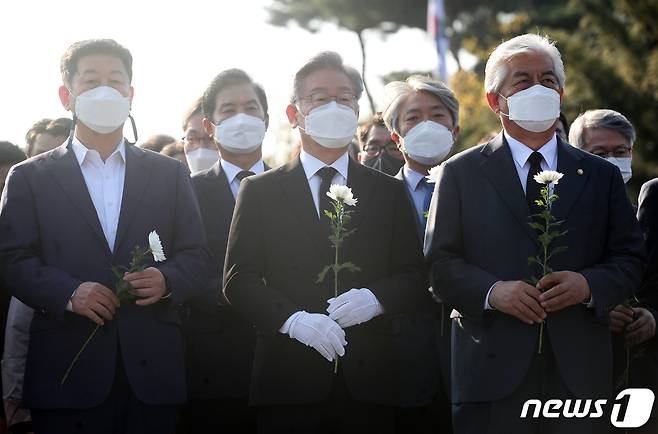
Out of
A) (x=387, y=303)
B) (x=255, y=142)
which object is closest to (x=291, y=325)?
(x=387, y=303)

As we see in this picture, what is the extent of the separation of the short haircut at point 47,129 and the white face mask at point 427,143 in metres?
2.41

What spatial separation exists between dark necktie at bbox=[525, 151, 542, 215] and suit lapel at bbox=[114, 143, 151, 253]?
1.94 meters

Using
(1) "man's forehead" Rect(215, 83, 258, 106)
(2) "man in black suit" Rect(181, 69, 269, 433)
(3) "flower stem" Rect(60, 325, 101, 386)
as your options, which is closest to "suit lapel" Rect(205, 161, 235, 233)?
(2) "man in black suit" Rect(181, 69, 269, 433)

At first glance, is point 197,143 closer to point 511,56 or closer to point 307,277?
point 307,277

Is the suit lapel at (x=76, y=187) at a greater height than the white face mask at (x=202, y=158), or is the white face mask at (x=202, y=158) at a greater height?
the suit lapel at (x=76, y=187)

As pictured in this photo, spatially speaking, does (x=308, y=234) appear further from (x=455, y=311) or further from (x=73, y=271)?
(x=73, y=271)

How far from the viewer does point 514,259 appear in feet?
17.5

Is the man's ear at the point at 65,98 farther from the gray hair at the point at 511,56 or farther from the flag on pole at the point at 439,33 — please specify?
the flag on pole at the point at 439,33

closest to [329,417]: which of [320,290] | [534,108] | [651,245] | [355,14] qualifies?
[320,290]

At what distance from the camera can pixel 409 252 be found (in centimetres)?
574

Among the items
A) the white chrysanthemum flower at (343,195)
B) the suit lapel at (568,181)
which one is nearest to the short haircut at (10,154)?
the white chrysanthemum flower at (343,195)

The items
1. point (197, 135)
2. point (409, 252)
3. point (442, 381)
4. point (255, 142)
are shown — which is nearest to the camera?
point (409, 252)

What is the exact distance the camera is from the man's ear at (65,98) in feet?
19.7

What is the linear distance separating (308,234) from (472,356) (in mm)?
1012
